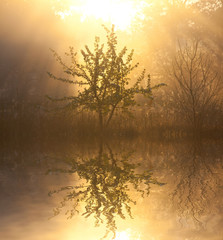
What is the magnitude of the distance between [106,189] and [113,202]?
22.7 inches

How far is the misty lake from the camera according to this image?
2117 mm

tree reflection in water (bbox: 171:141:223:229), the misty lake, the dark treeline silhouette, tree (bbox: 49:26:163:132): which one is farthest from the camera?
the dark treeline silhouette

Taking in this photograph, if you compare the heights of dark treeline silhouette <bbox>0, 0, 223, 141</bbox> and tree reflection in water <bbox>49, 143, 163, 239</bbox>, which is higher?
dark treeline silhouette <bbox>0, 0, 223, 141</bbox>

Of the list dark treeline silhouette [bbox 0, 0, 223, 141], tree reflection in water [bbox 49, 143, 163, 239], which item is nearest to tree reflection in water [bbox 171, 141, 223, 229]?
tree reflection in water [bbox 49, 143, 163, 239]

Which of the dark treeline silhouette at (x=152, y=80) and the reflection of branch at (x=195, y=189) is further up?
the dark treeline silhouette at (x=152, y=80)

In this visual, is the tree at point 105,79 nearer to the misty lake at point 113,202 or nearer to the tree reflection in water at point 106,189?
the tree reflection in water at point 106,189

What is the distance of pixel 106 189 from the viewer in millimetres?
3562

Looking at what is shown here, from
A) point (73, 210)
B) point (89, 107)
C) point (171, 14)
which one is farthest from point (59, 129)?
point (171, 14)

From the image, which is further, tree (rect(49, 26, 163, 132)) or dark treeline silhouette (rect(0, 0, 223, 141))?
dark treeline silhouette (rect(0, 0, 223, 141))

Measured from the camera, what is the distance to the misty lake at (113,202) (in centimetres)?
212

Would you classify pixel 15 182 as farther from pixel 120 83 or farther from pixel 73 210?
pixel 120 83

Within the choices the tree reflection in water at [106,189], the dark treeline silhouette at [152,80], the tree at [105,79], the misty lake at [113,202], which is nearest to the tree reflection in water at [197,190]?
the misty lake at [113,202]

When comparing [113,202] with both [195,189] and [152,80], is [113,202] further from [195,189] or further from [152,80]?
[152,80]

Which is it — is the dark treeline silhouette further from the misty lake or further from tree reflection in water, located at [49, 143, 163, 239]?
the misty lake
